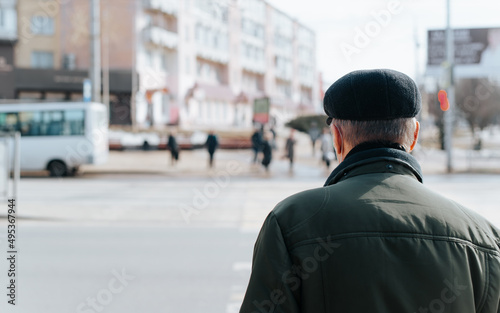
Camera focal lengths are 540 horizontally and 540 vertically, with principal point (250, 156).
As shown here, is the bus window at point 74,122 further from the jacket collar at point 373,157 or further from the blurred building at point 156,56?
the jacket collar at point 373,157

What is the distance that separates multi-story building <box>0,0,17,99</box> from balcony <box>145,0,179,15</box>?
8.78 m

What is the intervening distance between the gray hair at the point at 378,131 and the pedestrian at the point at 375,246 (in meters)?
0.02

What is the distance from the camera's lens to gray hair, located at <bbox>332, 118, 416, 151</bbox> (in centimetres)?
167

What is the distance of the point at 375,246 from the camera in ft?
4.94

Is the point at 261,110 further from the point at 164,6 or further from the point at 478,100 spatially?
the point at 478,100

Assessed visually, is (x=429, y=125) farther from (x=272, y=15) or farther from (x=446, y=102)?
(x=446, y=102)

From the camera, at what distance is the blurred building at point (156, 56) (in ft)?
118

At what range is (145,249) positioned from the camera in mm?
7660

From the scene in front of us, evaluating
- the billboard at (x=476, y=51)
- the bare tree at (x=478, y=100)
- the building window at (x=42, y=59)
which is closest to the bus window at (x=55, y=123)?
the billboard at (x=476, y=51)

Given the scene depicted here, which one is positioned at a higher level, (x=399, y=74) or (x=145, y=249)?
(x=399, y=74)

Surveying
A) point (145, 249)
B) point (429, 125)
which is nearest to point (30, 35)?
point (145, 249)

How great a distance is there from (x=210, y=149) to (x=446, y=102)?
9.61 meters

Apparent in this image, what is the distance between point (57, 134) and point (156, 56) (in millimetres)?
20279

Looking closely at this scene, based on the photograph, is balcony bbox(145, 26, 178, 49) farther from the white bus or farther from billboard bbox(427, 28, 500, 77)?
billboard bbox(427, 28, 500, 77)
